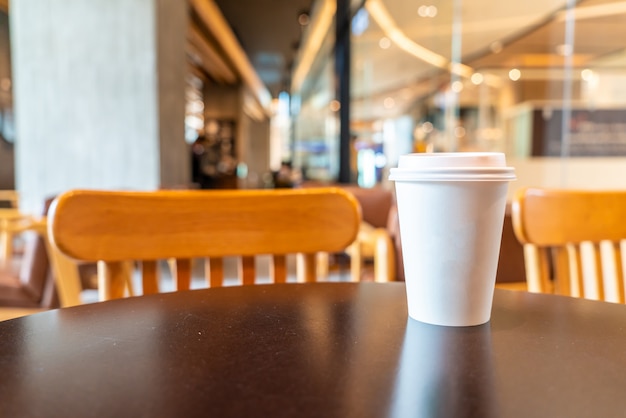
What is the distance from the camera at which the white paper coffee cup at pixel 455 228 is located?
0.54m

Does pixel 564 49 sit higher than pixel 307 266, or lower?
higher

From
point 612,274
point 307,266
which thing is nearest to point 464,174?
point 307,266

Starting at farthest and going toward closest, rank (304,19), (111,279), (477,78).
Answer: (304,19), (477,78), (111,279)

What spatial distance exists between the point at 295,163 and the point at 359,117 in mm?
8223

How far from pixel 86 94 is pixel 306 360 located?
5.17 metres

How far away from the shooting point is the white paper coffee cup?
0.54 meters

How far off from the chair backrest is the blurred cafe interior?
3.71 m

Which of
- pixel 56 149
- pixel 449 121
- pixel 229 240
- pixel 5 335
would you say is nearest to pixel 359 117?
pixel 449 121

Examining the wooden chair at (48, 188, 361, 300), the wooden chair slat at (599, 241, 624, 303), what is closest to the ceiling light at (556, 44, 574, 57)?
the wooden chair slat at (599, 241, 624, 303)

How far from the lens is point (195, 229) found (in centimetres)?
95

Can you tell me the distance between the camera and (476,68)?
7047 millimetres

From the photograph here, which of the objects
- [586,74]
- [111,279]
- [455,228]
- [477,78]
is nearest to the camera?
[455,228]

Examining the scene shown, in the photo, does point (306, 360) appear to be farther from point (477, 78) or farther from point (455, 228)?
point (477, 78)

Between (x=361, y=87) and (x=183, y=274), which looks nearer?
(x=183, y=274)
